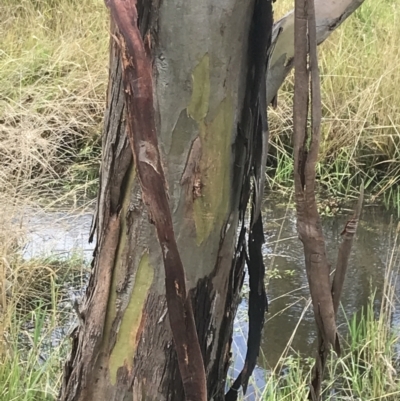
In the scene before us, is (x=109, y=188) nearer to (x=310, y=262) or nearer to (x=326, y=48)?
(x=310, y=262)

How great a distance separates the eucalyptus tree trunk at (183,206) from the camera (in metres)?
0.64

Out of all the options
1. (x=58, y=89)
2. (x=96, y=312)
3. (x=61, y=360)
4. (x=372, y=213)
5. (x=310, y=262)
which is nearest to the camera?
(x=310, y=262)

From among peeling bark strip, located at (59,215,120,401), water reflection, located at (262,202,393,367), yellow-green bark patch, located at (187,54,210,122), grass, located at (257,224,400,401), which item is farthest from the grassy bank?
yellow-green bark patch, located at (187,54,210,122)

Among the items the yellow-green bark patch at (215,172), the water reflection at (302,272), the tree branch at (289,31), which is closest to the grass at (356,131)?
the water reflection at (302,272)

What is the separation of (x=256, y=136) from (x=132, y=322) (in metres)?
0.24

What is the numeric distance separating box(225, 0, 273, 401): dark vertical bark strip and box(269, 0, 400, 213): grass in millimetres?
2149

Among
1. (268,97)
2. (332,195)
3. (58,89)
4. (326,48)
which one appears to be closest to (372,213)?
(332,195)

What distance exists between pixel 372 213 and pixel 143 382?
2290 millimetres

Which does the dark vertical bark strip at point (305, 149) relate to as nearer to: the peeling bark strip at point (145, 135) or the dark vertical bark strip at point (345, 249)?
the dark vertical bark strip at point (345, 249)

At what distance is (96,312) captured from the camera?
743mm

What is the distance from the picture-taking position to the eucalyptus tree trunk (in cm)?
64

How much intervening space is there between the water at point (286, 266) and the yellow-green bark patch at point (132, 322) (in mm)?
1083

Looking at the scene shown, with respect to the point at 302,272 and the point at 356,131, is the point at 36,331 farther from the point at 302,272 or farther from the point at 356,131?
the point at 356,131

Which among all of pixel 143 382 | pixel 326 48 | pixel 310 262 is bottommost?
pixel 143 382
